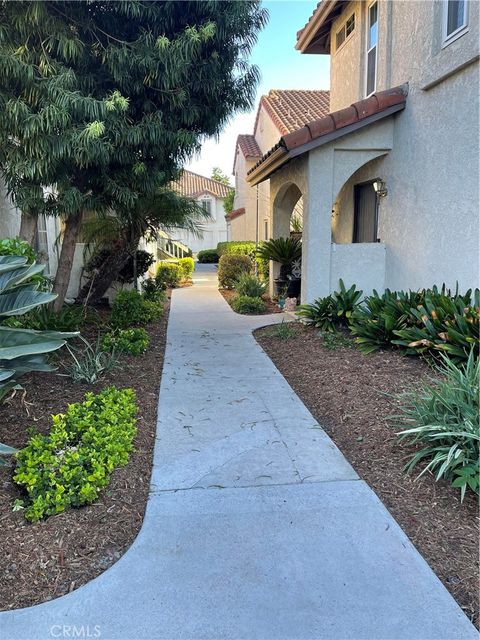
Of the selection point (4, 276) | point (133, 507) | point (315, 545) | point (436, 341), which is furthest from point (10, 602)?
point (436, 341)

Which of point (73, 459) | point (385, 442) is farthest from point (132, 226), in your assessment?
point (385, 442)

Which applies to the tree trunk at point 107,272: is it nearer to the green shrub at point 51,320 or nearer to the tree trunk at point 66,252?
the tree trunk at point 66,252

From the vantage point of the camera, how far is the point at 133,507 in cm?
328

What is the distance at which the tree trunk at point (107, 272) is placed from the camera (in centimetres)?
1006

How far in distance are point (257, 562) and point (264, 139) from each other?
2293cm

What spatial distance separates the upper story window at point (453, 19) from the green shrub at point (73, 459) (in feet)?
22.4

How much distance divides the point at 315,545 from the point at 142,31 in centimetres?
583

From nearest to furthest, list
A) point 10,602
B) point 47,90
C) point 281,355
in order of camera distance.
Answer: point 10,602 < point 47,90 < point 281,355

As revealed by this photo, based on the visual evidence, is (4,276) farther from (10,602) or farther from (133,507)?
(10,602)

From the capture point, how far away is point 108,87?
5984 mm

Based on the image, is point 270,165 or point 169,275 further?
point 169,275

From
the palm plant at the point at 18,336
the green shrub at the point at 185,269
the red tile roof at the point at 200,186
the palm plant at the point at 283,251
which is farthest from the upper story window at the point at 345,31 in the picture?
the red tile roof at the point at 200,186

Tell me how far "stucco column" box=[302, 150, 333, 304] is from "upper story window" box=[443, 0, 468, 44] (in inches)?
97.6

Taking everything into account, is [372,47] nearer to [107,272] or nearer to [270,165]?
[270,165]
